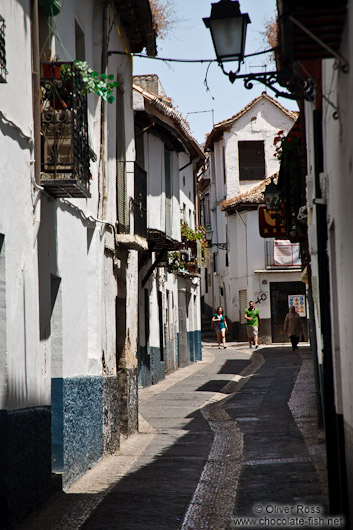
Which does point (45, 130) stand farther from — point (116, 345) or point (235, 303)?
point (235, 303)

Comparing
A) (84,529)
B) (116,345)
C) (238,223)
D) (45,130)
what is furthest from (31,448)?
(238,223)

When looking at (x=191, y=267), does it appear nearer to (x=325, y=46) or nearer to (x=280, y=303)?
(x=280, y=303)

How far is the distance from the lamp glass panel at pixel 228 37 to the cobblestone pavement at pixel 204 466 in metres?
4.27

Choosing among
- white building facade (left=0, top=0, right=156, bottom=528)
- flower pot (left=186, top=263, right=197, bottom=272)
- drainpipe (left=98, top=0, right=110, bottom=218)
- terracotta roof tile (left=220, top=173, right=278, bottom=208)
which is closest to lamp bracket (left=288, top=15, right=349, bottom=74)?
white building facade (left=0, top=0, right=156, bottom=528)

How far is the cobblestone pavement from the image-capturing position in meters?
7.73

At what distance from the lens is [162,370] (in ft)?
76.7

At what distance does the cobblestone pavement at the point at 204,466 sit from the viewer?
773cm

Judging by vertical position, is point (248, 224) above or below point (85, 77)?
above

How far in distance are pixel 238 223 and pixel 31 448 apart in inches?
1341

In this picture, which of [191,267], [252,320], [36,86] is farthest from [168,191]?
[36,86]

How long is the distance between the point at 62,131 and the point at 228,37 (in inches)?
76.3

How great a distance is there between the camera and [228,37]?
8227mm

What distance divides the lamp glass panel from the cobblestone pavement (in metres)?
4.27

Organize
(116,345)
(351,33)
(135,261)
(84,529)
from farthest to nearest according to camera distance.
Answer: (135,261)
(116,345)
(84,529)
(351,33)
